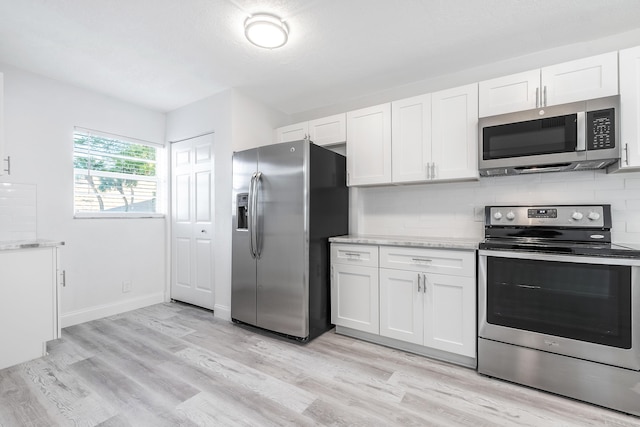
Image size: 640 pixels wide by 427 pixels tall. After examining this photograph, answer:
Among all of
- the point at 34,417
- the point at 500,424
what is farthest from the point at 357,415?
the point at 34,417

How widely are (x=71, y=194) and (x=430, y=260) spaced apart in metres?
3.58

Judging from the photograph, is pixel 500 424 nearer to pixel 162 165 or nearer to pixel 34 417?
pixel 34 417

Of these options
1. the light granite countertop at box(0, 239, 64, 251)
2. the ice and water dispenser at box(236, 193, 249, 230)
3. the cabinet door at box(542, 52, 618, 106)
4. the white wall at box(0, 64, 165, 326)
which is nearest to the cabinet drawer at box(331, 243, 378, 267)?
the ice and water dispenser at box(236, 193, 249, 230)

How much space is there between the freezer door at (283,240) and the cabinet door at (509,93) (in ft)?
4.91

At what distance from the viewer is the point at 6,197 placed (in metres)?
2.59

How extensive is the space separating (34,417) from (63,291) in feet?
5.58

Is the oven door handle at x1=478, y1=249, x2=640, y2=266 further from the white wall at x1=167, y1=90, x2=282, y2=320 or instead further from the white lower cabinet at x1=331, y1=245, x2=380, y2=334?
the white wall at x1=167, y1=90, x2=282, y2=320

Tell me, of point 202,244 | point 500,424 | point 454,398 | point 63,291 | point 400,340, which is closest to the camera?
point 500,424

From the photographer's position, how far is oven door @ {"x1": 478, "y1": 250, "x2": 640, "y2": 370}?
1696 millimetres

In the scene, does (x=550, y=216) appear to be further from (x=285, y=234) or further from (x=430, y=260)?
(x=285, y=234)

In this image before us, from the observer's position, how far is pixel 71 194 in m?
3.03

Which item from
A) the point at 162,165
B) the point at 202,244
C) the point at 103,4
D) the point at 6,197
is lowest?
the point at 202,244

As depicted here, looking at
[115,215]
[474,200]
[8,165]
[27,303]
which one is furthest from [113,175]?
[474,200]

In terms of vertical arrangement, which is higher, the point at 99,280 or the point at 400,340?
the point at 99,280
